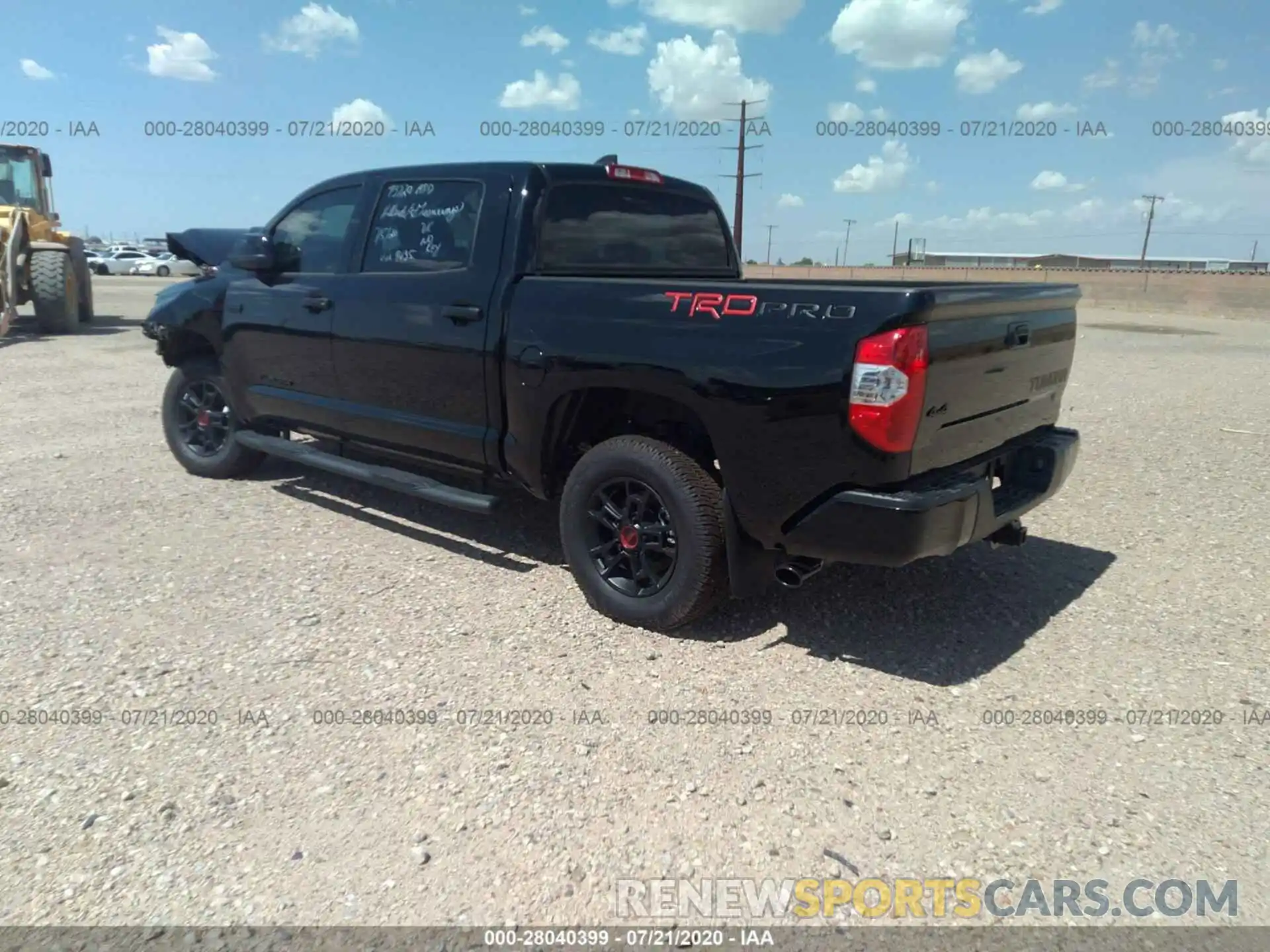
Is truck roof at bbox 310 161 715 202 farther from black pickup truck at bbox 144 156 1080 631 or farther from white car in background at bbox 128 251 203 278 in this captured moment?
white car in background at bbox 128 251 203 278

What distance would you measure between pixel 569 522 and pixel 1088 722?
2169 mm

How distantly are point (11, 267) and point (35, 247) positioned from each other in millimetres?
1255

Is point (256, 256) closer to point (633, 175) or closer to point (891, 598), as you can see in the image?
point (633, 175)

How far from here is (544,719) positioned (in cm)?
324

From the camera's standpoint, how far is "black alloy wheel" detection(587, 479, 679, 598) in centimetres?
383

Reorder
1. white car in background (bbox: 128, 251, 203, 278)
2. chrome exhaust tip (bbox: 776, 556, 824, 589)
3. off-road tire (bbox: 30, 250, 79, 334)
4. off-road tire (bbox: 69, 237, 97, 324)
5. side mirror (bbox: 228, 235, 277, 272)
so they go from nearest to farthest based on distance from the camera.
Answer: chrome exhaust tip (bbox: 776, 556, 824, 589) < side mirror (bbox: 228, 235, 277, 272) < off-road tire (bbox: 30, 250, 79, 334) < off-road tire (bbox: 69, 237, 97, 324) < white car in background (bbox: 128, 251, 203, 278)

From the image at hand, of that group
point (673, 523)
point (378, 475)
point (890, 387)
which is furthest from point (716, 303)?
point (378, 475)

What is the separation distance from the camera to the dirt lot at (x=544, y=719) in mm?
2518

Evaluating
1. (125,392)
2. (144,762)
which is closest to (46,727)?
(144,762)

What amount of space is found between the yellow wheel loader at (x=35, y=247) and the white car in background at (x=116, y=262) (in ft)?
114

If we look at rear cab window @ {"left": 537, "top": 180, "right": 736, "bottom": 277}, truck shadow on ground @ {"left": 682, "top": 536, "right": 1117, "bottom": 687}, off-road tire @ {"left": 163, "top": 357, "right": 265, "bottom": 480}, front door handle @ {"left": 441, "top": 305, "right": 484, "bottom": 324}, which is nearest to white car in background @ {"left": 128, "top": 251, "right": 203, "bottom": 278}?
off-road tire @ {"left": 163, "top": 357, "right": 265, "bottom": 480}

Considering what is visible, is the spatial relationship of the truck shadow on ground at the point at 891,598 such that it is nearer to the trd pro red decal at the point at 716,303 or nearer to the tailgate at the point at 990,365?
the tailgate at the point at 990,365

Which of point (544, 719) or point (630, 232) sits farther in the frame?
point (630, 232)

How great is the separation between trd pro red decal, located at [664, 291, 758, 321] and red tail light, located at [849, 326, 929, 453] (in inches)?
18.5
